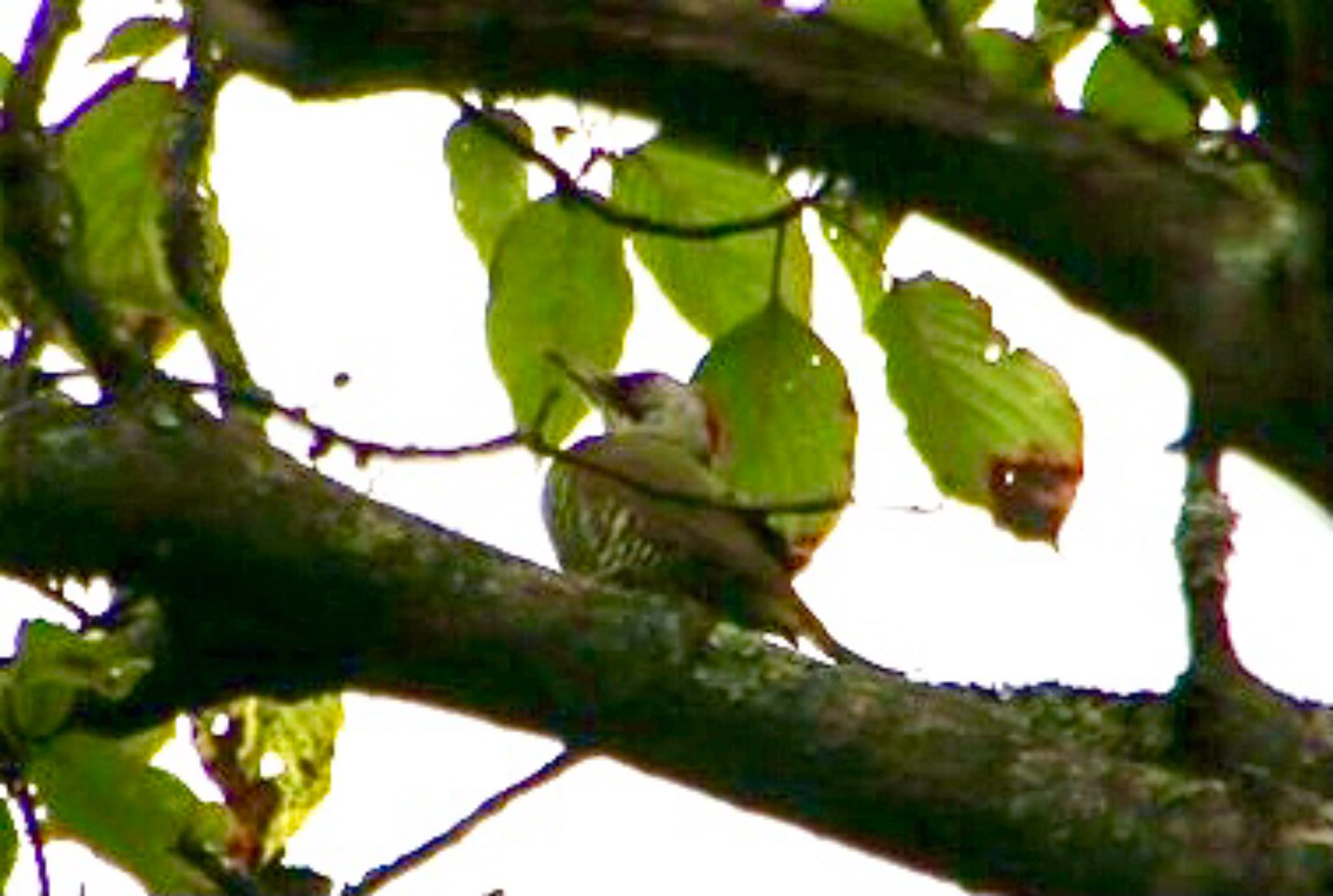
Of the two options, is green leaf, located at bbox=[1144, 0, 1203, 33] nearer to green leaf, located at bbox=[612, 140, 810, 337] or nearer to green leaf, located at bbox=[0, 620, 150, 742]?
green leaf, located at bbox=[612, 140, 810, 337]

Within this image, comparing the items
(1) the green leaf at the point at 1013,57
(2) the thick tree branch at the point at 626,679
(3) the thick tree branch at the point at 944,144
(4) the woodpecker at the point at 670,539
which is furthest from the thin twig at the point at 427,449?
(4) the woodpecker at the point at 670,539

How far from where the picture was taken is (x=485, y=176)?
3.84 metres

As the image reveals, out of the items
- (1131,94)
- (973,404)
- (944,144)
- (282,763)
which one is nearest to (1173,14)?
(1131,94)

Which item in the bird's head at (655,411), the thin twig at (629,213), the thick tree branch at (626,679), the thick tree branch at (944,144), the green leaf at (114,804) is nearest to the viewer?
the thick tree branch at (944,144)

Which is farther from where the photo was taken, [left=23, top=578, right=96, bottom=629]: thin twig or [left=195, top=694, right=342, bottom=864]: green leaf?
[left=195, top=694, right=342, bottom=864]: green leaf

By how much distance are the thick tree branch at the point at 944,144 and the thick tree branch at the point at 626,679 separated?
4.08 ft

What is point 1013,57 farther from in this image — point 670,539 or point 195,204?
point 670,539

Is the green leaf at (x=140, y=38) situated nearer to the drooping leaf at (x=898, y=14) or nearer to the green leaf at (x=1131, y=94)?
the drooping leaf at (x=898, y=14)

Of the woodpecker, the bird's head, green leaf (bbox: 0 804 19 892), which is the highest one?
the bird's head

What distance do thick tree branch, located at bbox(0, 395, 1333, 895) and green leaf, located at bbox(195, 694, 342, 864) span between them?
18.1 inches

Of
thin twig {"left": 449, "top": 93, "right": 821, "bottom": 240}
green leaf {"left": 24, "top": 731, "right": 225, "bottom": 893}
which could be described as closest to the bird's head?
thin twig {"left": 449, "top": 93, "right": 821, "bottom": 240}

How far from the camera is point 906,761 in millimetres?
3014

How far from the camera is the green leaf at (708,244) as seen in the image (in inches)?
144

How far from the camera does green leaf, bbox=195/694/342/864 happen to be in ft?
12.4
